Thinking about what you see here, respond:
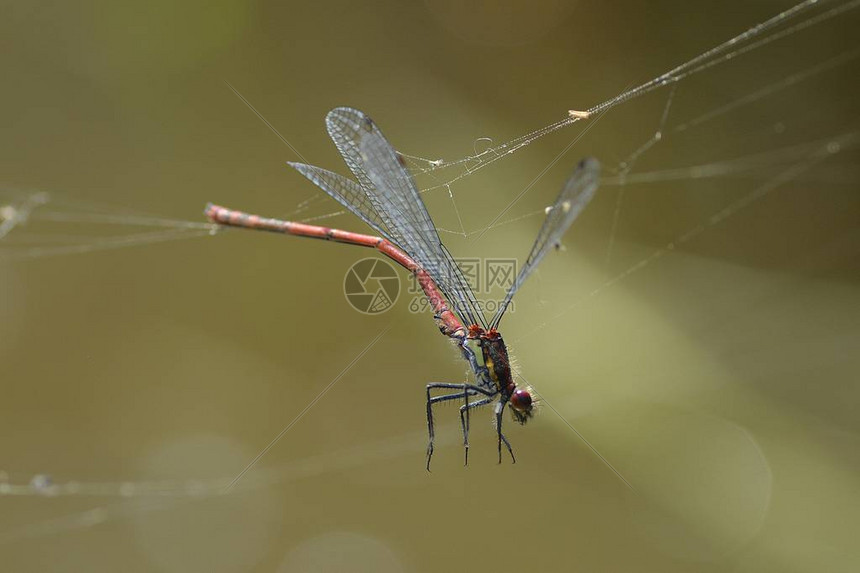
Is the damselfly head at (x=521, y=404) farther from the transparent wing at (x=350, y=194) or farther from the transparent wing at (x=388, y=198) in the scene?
the transparent wing at (x=350, y=194)

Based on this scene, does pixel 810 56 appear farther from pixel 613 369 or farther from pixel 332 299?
pixel 332 299

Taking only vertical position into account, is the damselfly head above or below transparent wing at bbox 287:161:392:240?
below

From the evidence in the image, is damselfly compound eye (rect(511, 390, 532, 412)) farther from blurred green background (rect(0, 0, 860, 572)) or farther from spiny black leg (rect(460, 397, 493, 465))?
blurred green background (rect(0, 0, 860, 572))

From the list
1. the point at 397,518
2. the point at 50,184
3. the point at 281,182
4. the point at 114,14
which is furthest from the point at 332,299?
the point at 114,14
